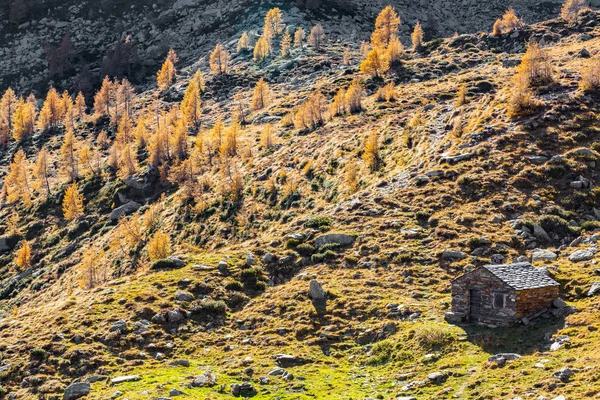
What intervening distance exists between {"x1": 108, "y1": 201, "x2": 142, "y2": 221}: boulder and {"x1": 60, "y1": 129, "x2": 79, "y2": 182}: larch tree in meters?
26.8

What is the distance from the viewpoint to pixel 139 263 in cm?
8106

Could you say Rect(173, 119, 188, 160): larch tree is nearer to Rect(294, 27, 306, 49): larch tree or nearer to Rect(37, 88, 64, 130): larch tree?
Rect(294, 27, 306, 49): larch tree

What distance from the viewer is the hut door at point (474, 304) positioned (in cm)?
3753

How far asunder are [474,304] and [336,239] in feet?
57.8

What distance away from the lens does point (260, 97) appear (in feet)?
452

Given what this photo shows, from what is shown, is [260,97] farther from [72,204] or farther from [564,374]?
[564,374]

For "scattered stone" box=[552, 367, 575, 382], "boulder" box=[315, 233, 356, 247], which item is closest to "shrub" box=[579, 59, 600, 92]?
"boulder" box=[315, 233, 356, 247]

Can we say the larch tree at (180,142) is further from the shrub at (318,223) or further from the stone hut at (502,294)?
the stone hut at (502,294)

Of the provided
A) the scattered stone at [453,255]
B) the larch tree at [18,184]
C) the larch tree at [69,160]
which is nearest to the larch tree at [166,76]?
the larch tree at [69,160]

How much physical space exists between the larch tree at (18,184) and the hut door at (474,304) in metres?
105

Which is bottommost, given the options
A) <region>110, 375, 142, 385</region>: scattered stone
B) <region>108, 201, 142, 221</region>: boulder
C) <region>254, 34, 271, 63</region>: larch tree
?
<region>108, 201, 142, 221</region>: boulder

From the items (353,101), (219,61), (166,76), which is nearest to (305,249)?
(353,101)

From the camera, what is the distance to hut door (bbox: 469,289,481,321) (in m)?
A: 37.5

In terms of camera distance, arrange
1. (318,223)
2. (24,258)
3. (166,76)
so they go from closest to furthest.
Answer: (318,223) < (24,258) < (166,76)
